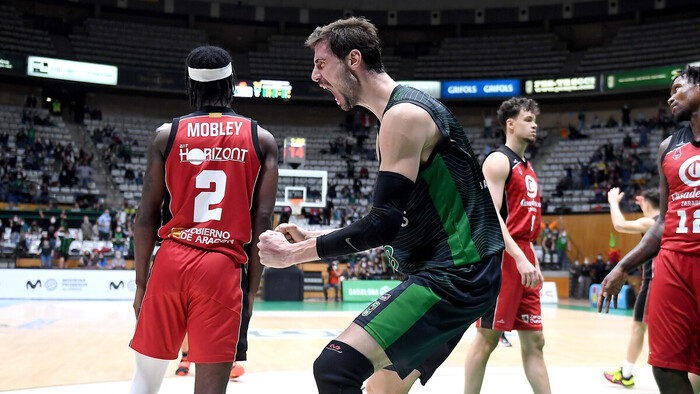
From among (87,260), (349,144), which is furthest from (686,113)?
(349,144)

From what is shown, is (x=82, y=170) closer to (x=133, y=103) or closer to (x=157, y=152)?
(x=133, y=103)

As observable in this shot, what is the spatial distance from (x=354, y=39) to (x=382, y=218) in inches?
30.2

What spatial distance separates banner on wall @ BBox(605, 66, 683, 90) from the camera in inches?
1005

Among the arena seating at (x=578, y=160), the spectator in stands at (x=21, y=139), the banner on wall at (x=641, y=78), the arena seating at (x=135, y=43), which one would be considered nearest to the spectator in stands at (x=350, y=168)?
the arena seating at (x=578, y=160)

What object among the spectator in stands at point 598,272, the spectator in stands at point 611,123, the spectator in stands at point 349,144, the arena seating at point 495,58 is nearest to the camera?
the spectator in stands at point 598,272

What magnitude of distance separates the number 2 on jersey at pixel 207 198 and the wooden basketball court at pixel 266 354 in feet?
9.81

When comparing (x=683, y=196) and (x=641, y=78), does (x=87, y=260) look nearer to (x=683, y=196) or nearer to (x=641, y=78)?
(x=683, y=196)

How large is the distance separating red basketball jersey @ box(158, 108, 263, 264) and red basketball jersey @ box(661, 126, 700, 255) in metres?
2.20

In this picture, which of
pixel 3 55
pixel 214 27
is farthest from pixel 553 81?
pixel 3 55

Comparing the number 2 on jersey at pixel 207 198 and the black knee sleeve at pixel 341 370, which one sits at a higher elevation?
the number 2 on jersey at pixel 207 198

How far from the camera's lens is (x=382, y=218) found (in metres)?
2.28

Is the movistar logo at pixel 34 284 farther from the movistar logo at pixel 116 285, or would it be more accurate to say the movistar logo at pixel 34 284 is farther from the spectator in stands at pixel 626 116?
the spectator in stands at pixel 626 116

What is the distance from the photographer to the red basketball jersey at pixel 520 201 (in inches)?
182

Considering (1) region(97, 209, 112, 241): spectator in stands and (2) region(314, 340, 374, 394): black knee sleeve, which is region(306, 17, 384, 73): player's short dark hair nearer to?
(2) region(314, 340, 374, 394): black knee sleeve
